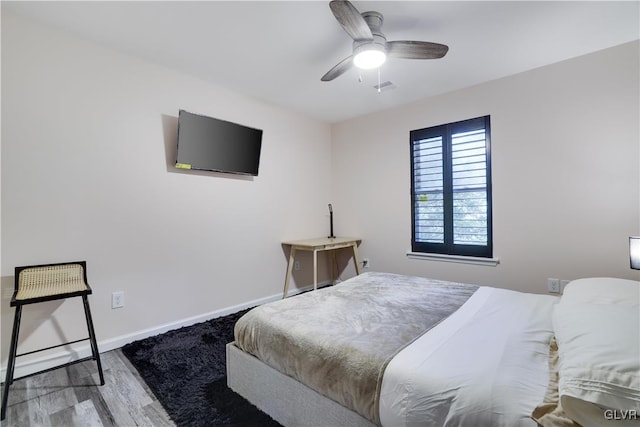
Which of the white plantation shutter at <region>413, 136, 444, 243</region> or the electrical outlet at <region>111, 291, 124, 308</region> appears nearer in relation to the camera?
the electrical outlet at <region>111, 291, 124, 308</region>

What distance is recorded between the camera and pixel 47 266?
A: 191cm

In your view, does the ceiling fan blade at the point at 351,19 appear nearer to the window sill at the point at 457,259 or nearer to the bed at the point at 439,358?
the bed at the point at 439,358

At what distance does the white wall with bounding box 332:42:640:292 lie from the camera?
2281mm

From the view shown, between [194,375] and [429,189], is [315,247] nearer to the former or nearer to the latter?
[429,189]

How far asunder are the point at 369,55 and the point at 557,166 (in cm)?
198

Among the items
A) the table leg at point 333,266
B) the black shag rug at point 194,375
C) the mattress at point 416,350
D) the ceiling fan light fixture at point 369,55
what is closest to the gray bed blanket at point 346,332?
the mattress at point 416,350

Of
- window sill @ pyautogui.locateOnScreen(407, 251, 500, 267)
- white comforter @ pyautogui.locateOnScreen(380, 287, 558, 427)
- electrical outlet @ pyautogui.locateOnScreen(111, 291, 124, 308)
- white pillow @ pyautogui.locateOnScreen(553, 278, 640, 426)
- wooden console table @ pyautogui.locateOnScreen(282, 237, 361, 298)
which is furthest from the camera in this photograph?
wooden console table @ pyautogui.locateOnScreen(282, 237, 361, 298)

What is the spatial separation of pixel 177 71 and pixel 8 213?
66.0 inches

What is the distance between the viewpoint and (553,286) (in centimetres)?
257

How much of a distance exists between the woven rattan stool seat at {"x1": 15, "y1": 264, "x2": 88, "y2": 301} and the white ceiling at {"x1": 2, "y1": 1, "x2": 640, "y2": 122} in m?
1.69

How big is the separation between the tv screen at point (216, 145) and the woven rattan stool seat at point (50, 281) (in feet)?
3.68

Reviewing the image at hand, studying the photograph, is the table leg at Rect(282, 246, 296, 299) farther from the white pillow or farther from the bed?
the white pillow

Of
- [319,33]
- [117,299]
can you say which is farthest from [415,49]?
[117,299]

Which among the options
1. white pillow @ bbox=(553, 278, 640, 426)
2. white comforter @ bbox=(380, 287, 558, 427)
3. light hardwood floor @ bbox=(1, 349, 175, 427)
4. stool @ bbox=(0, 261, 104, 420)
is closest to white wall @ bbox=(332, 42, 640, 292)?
white comforter @ bbox=(380, 287, 558, 427)
